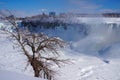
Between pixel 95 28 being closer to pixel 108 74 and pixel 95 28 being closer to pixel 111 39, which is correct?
pixel 111 39

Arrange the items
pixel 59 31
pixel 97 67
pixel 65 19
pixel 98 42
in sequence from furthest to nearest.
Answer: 1. pixel 65 19
2. pixel 59 31
3. pixel 98 42
4. pixel 97 67

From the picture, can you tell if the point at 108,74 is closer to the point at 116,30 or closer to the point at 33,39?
the point at 33,39

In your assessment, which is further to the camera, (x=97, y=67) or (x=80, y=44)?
(x=80, y=44)

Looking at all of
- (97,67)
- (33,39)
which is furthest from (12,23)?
(97,67)

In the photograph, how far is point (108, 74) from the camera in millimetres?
25375

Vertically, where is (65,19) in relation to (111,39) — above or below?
above

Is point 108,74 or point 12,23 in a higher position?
point 12,23

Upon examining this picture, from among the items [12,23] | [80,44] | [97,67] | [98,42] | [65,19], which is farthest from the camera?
[65,19]

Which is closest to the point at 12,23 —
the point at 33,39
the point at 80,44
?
the point at 33,39

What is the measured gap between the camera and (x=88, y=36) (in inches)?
2557

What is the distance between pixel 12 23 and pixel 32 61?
215 cm

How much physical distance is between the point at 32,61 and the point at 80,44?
43.5 meters

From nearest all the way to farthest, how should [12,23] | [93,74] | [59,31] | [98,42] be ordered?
[12,23]
[93,74]
[98,42]
[59,31]

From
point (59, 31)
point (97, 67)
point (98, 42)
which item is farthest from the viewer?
point (59, 31)
